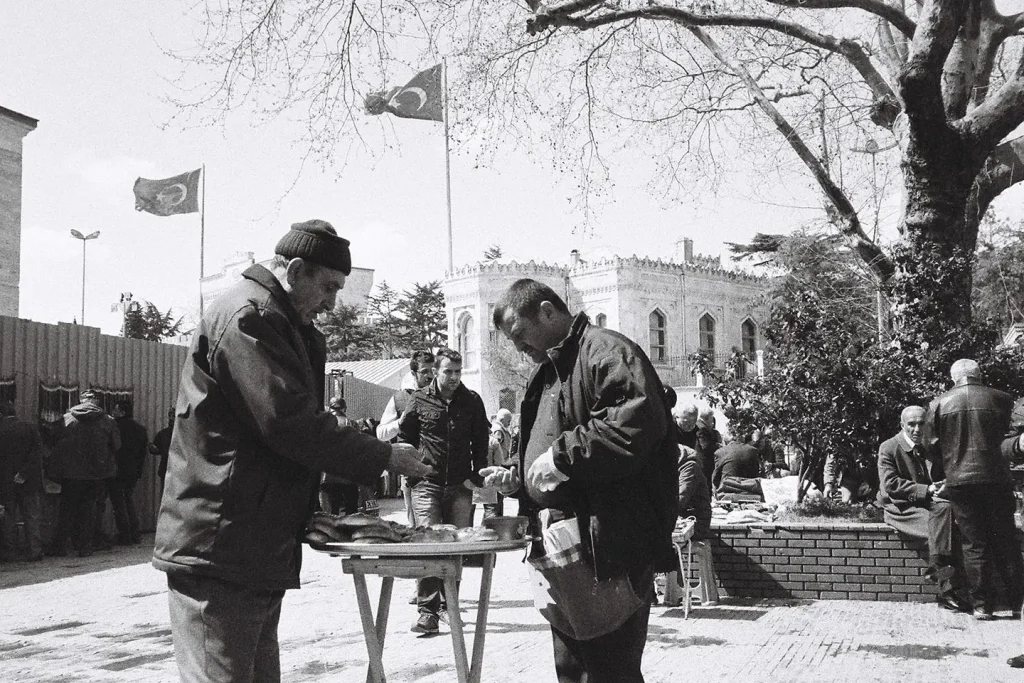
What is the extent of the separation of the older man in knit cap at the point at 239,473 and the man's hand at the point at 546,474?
0.65 metres

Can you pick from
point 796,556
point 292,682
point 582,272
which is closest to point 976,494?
point 796,556

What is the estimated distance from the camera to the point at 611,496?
11.7 feet

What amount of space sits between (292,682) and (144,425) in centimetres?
1038

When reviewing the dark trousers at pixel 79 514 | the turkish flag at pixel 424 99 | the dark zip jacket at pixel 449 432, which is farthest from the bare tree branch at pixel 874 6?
the dark trousers at pixel 79 514

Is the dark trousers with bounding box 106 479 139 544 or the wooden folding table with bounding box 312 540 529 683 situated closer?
the wooden folding table with bounding box 312 540 529 683

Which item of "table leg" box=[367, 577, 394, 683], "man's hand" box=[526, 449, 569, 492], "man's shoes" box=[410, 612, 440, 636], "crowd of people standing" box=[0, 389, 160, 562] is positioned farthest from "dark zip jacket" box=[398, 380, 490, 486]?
"crowd of people standing" box=[0, 389, 160, 562]

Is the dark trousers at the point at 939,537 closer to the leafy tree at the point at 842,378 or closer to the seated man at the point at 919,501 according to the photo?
the seated man at the point at 919,501

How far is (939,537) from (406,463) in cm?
613

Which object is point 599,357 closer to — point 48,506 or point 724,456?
point 724,456

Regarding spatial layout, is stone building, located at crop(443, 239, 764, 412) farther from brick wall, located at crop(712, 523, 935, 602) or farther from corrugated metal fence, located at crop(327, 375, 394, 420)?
brick wall, located at crop(712, 523, 935, 602)

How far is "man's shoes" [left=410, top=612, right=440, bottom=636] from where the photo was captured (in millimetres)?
7227

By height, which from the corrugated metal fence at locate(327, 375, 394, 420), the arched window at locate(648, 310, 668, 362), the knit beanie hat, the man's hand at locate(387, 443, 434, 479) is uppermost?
the arched window at locate(648, 310, 668, 362)

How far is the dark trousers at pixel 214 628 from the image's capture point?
9.98 feet

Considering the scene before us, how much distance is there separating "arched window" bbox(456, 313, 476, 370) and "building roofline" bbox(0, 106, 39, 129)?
21328 mm
